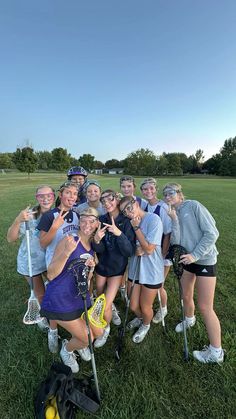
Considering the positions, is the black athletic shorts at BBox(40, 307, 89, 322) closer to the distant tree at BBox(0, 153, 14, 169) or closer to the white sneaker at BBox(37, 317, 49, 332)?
the white sneaker at BBox(37, 317, 49, 332)

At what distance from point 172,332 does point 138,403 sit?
1.31 metres

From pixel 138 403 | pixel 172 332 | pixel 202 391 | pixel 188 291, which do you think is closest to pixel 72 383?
pixel 138 403

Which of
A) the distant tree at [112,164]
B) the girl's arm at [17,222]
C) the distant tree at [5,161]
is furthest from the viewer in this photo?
the distant tree at [112,164]

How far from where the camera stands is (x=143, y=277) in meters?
3.59

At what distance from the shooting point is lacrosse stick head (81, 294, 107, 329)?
317 cm

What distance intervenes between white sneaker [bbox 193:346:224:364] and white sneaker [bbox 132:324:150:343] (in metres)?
0.79

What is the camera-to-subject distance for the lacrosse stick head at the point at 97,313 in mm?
3174

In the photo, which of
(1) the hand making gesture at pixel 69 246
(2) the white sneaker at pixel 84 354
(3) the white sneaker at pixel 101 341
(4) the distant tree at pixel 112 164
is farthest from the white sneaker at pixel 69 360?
(4) the distant tree at pixel 112 164

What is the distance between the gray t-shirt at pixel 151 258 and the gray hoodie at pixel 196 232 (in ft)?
0.83

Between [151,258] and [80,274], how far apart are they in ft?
4.03

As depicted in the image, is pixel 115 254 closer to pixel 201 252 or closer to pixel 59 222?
pixel 59 222

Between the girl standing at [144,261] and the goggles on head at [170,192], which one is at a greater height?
the goggles on head at [170,192]

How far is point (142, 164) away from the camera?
105m

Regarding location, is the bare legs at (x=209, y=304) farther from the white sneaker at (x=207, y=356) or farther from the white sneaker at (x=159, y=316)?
the white sneaker at (x=159, y=316)
